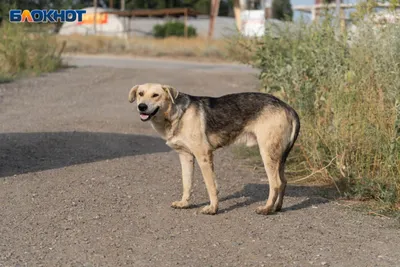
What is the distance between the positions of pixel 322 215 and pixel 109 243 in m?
2.19

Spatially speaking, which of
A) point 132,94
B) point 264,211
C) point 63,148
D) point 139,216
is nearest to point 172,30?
point 63,148

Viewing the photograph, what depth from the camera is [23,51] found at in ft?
64.3

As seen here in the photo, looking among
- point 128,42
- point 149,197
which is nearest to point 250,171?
point 149,197

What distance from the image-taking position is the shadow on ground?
28.0ft

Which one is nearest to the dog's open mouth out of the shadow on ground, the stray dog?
the stray dog

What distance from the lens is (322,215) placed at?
6.82 meters

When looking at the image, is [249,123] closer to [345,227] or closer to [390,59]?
[345,227]

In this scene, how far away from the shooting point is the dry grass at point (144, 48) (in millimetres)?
36781

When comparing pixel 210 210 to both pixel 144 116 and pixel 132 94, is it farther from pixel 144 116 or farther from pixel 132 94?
pixel 132 94

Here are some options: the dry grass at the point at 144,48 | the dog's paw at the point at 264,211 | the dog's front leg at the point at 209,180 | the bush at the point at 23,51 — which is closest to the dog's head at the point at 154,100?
the dog's front leg at the point at 209,180

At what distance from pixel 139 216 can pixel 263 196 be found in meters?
1.63

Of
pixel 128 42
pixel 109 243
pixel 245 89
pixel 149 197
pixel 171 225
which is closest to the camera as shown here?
pixel 109 243

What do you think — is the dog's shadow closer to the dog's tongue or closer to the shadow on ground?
the dog's tongue

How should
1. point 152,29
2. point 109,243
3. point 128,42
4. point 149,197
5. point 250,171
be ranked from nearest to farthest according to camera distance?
point 109,243 < point 149,197 < point 250,171 < point 128,42 < point 152,29
